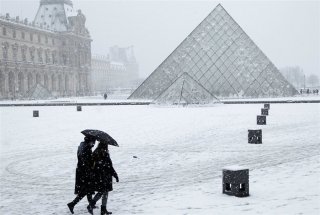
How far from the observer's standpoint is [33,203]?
6516mm

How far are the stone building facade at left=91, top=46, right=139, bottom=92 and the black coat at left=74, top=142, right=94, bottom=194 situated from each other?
363ft

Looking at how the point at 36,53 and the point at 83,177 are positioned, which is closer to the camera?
the point at 83,177

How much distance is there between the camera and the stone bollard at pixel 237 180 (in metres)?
6.39

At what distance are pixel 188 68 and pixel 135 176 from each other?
3797cm

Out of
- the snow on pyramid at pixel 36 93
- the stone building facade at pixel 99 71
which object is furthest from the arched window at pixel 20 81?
the stone building facade at pixel 99 71

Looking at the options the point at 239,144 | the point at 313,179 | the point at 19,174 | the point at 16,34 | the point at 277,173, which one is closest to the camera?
the point at 313,179

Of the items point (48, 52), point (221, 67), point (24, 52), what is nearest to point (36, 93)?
point (24, 52)

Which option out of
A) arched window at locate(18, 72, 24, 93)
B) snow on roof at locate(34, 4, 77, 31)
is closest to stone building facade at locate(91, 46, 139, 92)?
snow on roof at locate(34, 4, 77, 31)

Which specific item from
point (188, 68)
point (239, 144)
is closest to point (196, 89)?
point (188, 68)

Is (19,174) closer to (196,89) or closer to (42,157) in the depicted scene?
(42,157)

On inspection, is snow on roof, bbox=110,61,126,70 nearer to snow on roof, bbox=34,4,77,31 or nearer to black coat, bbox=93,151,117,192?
snow on roof, bbox=34,4,77,31

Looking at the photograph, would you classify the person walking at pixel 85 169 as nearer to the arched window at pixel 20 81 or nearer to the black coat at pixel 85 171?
the black coat at pixel 85 171

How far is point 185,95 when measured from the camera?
110ft

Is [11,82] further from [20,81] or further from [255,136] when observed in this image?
[255,136]
